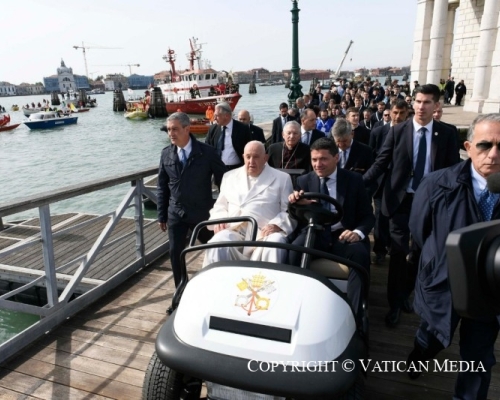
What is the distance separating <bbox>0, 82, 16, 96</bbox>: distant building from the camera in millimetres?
187000

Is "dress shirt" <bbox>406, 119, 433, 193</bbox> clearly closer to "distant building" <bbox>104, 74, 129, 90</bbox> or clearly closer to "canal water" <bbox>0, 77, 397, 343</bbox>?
"canal water" <bbox>0, 77, 397, 343</bbox>

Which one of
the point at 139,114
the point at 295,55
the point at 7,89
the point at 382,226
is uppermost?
the point at 7,89

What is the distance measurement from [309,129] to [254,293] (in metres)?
4.18

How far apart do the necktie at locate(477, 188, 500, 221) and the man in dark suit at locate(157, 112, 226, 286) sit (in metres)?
2.23

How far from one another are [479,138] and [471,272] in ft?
4.40

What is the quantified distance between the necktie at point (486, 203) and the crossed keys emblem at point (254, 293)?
3.74 ft

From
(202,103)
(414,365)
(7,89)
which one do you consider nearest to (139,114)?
(202,103)

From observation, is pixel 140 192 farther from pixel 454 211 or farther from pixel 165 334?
pixel 454 211

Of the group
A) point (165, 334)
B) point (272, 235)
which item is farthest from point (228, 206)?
point (165, 334)

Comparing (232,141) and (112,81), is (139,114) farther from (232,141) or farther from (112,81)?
(112,81)

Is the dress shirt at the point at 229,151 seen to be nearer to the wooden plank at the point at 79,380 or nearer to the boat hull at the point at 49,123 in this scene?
the wooden plank at the point at 79,380

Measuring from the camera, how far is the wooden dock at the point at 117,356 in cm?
245

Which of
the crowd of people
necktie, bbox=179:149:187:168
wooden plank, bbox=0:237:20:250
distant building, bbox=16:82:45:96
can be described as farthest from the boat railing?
distant building, bbox=16:82:45:96

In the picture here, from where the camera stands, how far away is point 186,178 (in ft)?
11.4
